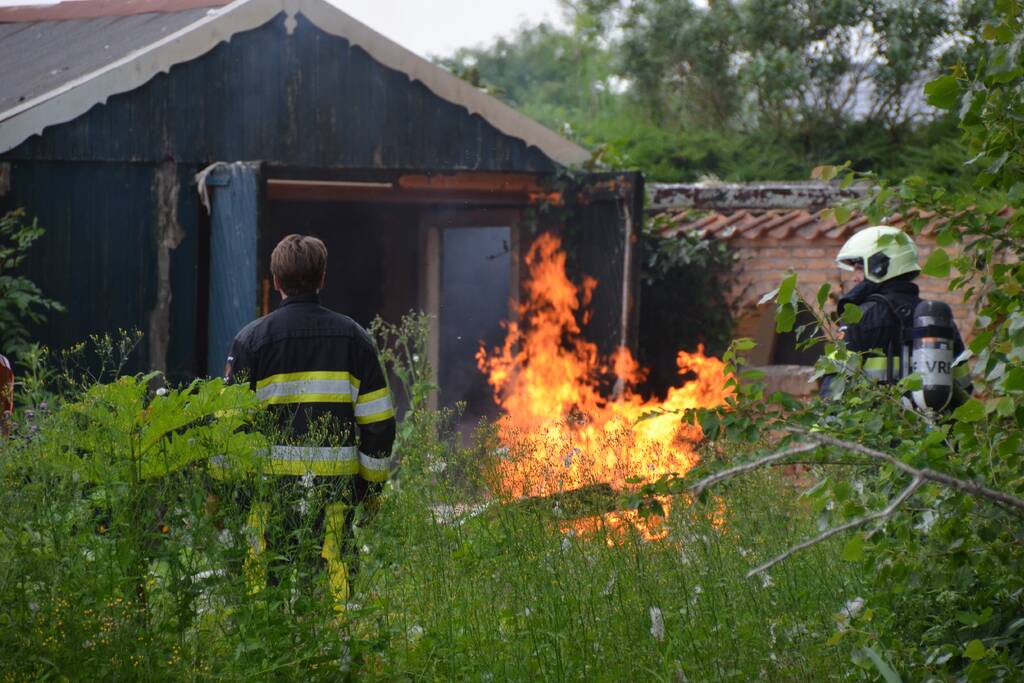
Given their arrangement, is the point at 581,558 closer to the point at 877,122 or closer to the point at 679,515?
the point at 679,515

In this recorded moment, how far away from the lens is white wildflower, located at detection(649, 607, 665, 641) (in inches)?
169

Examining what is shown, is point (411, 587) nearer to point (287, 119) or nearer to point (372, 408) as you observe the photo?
point (372, 408)

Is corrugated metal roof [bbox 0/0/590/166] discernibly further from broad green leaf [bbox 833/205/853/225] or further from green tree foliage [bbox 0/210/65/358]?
broad green leaf [bbox 833/205/853/225]

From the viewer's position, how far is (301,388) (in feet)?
15.8

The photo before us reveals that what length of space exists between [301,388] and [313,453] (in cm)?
38

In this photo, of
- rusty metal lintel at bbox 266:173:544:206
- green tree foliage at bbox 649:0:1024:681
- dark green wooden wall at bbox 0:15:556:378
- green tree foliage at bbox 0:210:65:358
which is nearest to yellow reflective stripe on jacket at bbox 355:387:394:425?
green tree foliage at bbox 649:0:1024:681

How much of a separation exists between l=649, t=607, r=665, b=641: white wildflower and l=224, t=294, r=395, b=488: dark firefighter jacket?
1.28m

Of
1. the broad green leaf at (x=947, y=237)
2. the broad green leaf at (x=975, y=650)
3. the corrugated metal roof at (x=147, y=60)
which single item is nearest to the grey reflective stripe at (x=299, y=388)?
the broad green leaf at (x=947, y=237)

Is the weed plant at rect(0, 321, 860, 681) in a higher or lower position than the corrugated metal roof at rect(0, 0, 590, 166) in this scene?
lower

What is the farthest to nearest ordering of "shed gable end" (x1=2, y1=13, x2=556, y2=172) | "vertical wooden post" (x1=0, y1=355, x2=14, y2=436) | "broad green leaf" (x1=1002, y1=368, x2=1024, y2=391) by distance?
1. "shed gable end" (x1=2, y1=13, x2=556, y2=172)
2. "vertical wooden post" (x1=0, y1=355, x2=14, y2=436)
3. "broad green leaf" (x1=1002, y1=368, x2=1024, y2=391)

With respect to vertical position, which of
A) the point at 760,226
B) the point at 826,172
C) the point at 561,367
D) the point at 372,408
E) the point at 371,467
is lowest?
the point at 561,367

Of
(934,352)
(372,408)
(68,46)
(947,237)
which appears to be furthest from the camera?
(68,46)

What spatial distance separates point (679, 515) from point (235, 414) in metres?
1.94

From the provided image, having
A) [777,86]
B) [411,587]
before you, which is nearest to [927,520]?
[411,587]
